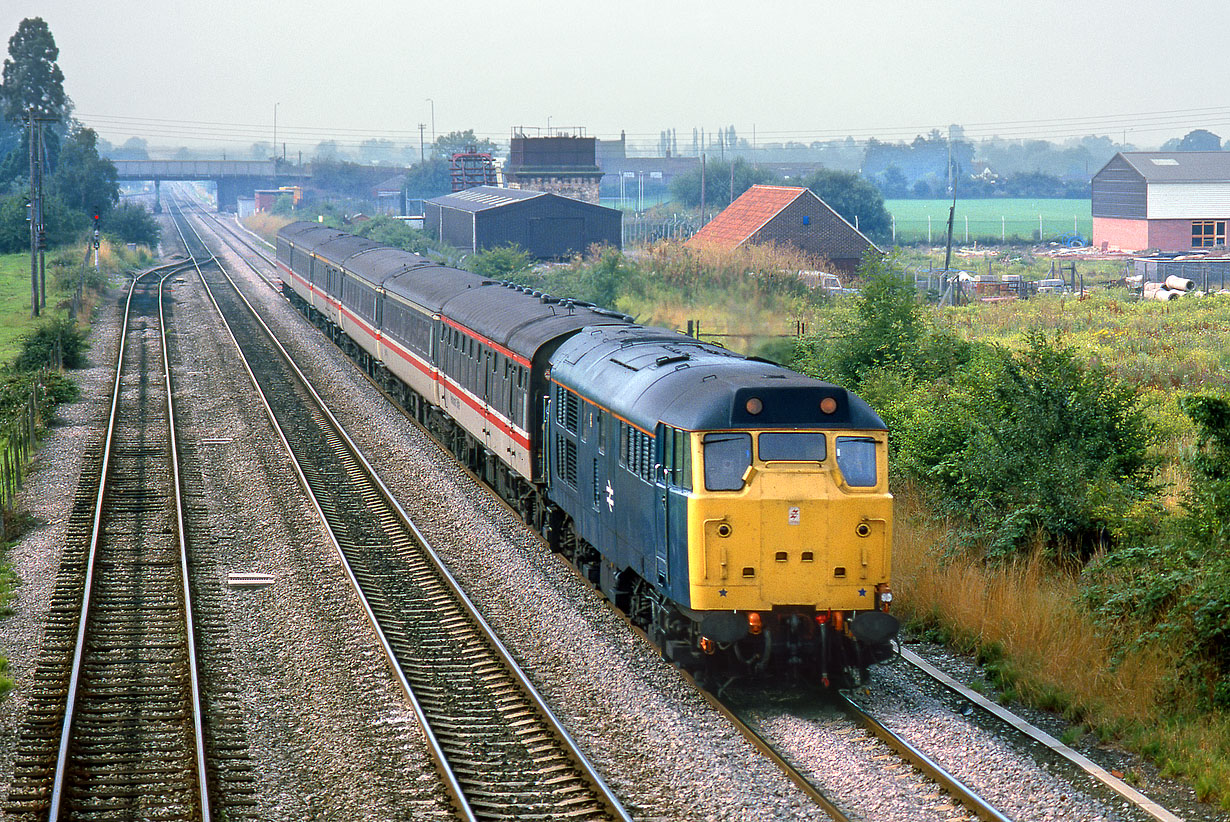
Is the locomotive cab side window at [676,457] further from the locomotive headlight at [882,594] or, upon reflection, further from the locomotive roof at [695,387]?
the locomotive headlight at [882,594]

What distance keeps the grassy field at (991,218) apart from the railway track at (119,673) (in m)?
78.3

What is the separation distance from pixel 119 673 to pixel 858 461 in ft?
25.8

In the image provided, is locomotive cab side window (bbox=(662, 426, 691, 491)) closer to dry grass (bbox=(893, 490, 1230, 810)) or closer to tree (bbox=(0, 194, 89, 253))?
dry grass (bbox=(893, 490, 1230, 810))

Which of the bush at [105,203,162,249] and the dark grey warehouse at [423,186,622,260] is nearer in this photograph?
the dark grey warehouse at [423,186,622,260]

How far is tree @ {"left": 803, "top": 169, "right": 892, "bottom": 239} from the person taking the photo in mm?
90688

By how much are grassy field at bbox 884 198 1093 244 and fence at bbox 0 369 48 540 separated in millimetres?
73451

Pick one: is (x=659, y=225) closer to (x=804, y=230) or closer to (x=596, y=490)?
(x=804, y=230)

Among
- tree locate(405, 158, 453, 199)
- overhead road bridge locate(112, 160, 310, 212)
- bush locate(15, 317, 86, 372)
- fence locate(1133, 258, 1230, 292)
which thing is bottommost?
bush locate(15, 317, 86, 372)

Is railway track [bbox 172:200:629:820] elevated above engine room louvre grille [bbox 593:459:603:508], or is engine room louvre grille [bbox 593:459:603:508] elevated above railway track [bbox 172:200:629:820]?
engine room louvre grille [bbox 593:459:603:508]

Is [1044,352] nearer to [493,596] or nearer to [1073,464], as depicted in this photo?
[1073,464]

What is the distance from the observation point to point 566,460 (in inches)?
621

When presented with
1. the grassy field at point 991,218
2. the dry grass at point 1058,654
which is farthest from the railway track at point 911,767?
the grassy field at point 991,218

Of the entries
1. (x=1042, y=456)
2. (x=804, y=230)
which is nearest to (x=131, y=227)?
(x=804, y=230)

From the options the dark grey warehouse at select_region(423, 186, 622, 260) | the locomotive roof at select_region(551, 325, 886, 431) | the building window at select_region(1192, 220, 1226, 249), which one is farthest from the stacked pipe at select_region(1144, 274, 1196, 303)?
the locomotive roof at select_region(551, 325, 886, 431)
